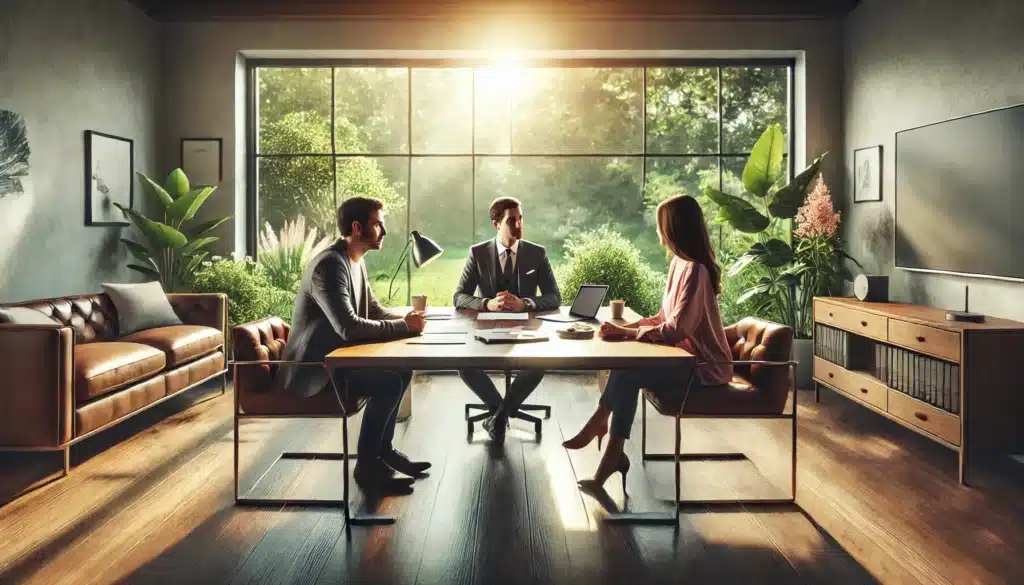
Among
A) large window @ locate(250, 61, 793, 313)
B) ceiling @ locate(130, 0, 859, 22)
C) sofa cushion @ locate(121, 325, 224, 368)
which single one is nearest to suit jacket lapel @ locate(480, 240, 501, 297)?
sofa cushion @ locate(121, 325, 224, 368)

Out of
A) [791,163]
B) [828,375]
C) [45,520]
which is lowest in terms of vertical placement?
[45,520]

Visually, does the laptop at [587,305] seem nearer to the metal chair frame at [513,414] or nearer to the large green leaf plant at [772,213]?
the metal chair frame at [513,414]

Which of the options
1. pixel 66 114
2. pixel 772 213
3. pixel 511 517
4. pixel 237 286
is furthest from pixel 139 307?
pixel 772 213

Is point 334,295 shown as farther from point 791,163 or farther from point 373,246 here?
point 791,163

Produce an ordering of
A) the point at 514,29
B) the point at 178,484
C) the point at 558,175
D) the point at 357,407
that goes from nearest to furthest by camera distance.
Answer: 1. the point at 357,407
2. the point at 178,484
3. the point at 514,29
4. the point at 558,175

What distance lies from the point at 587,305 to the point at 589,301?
2cm

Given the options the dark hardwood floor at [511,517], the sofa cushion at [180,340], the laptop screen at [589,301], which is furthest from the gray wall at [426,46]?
the laptop screen at [589,301]

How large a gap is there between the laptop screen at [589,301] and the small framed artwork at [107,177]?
12.8 feet

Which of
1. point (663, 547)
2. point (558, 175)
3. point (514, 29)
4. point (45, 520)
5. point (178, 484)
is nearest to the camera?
point (663, 547)

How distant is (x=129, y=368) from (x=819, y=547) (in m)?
3.48

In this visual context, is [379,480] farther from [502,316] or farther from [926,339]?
[926,339]

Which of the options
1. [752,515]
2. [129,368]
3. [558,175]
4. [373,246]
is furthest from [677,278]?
[558,175]

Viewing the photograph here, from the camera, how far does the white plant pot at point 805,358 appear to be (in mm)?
5719

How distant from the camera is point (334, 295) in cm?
297
